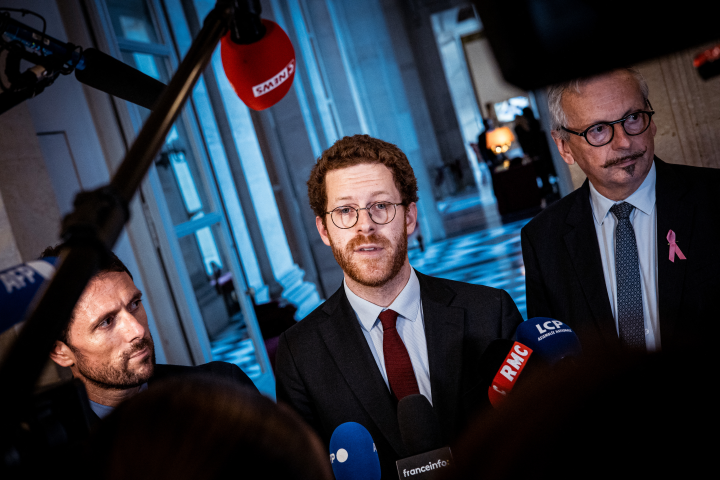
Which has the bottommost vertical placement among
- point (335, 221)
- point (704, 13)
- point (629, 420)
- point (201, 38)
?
point (629, 420)

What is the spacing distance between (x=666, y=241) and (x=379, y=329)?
96 cm

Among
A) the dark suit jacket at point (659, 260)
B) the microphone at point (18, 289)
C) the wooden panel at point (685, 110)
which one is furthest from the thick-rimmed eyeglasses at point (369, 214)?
the wooden panel at point (685, 110)

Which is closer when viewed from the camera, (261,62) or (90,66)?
(261,62)

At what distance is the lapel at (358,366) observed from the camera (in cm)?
159

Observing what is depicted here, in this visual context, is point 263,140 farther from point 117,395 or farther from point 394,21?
point 394,21

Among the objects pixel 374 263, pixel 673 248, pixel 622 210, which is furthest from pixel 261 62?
pixel 673 248

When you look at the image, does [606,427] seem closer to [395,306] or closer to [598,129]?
[395,306]

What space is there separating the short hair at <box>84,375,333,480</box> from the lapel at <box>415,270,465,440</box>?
1.12 m

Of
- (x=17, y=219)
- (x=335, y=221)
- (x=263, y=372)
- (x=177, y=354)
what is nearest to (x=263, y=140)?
(x=263, y=372)

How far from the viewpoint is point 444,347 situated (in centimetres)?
167

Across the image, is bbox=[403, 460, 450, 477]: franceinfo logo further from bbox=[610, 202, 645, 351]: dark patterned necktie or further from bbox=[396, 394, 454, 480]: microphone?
bbox=[610, 202, 645, 351]: dark patterned necktie

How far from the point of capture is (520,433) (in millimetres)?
387

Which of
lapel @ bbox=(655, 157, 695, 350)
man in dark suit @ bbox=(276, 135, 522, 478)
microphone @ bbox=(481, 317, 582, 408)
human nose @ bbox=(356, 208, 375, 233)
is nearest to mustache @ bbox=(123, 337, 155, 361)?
man in dark suit @ bbox=(276, 135, 522, 478)

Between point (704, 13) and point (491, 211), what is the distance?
13814 mm
